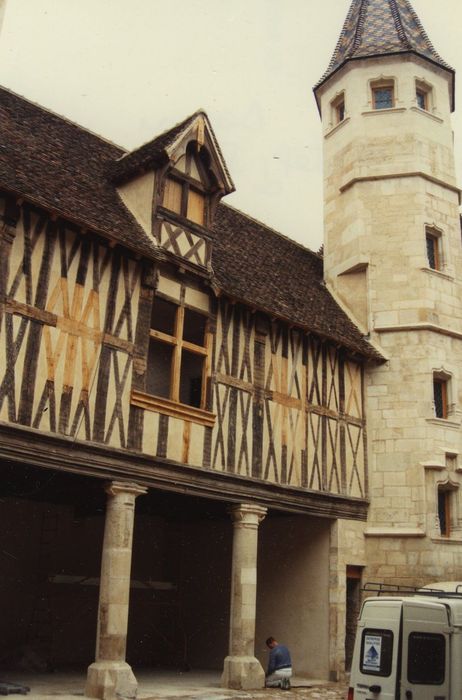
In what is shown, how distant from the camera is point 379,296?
16.6 m

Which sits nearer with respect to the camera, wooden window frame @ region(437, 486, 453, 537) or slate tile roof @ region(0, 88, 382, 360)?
slate tile roof @ region(0, 88, 382, 360)

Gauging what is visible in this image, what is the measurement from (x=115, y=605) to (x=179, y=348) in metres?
3.99

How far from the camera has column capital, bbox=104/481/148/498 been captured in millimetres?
11094

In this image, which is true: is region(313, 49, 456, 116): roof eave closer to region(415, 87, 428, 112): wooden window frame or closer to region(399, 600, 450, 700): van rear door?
region(415, 87, 428, 112): wooden window frame

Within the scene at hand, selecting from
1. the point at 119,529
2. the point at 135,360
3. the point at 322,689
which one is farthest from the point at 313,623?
the point at 135,360

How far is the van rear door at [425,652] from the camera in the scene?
846 cm

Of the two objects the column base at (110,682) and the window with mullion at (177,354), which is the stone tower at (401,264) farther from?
the column base at (110,682)

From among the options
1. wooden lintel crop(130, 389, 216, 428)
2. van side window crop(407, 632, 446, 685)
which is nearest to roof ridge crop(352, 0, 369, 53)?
wooden lintel crop(130, 389, 216, 428)

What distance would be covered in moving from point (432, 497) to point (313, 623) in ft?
10.8

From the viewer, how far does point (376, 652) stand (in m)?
8.86

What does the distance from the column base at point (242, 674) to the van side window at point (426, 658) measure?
14.0 ft

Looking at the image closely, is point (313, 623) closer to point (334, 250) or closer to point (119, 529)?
point (119, 529)

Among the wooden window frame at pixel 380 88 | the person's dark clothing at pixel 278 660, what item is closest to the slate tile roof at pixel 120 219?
the wooden window frame at pixel 380 88

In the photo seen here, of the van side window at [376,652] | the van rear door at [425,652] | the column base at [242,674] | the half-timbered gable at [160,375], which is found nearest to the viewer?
the van rear door at [425,652]
